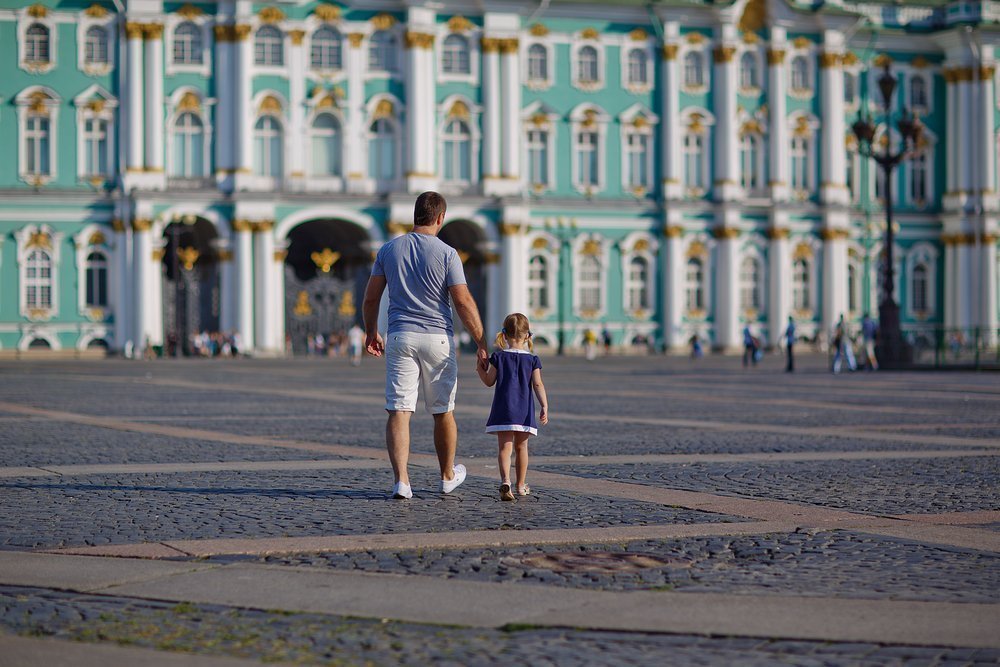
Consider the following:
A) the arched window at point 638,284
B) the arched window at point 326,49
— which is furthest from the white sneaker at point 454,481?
the arched window at point 638,284

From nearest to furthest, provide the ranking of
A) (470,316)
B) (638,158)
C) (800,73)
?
(470,316), (638,158), (800,73)

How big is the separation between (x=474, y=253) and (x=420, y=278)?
4924cm

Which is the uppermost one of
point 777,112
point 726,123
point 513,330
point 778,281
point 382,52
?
point 382,52

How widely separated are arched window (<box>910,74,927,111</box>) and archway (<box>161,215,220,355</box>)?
2828cm

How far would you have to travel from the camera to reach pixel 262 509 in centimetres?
945

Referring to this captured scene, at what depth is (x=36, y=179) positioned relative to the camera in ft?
180

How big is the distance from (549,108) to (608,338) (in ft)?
28.6

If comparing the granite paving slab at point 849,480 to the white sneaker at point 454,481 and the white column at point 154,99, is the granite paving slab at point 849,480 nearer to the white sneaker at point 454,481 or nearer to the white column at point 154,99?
the white sneaker at point 454,481

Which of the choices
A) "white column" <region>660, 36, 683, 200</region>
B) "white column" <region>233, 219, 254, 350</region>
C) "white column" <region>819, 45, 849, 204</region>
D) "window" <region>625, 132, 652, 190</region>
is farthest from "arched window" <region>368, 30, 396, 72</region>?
"white column" <region>819, 45, 849, 204</region>

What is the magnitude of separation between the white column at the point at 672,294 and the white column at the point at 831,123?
6.53 metres

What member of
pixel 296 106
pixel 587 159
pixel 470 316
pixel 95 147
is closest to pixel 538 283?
pixel 587 159

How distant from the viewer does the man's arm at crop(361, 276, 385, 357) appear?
32.7ft

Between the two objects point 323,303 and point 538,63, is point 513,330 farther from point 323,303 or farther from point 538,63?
point 538,63

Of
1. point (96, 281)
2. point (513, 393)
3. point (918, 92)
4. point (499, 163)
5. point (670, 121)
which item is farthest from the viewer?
point (918, 92)
